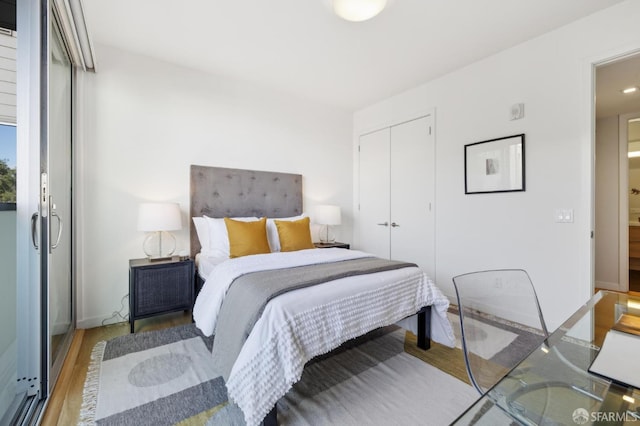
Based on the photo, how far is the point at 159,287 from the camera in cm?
254

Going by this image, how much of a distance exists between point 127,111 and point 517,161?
3832 mm

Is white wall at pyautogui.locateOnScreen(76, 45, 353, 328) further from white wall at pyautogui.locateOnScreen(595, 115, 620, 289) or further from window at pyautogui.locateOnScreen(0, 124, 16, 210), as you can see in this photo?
white wall at pyautogui.locateOnScreen(595, 115, 620, 289)

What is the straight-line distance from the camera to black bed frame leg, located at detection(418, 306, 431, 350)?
2189mm

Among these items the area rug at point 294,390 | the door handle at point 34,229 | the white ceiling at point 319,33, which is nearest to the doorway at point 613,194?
the white ceiling at point 319,33

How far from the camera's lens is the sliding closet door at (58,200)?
1664 millimetres

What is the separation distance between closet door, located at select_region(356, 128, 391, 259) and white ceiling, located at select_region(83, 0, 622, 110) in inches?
40.0

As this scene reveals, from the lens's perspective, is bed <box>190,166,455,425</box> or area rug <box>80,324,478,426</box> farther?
area rug <box>80,324,478,426</box>

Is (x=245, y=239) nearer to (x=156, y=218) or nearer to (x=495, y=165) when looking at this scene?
(x=156, y=218)

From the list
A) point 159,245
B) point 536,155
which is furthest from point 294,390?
point 536,155

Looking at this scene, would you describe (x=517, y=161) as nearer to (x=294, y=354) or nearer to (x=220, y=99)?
(x=294, y=354)

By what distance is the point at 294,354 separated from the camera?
140 cm

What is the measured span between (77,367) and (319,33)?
318 cm

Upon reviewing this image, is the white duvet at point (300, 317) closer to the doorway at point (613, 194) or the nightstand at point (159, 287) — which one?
the nightstand at point (159, 287)

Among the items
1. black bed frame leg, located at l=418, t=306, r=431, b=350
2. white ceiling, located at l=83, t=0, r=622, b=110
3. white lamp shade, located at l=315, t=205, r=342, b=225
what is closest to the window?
white ceiling, located at l=83, t=0, r=622, b=110
